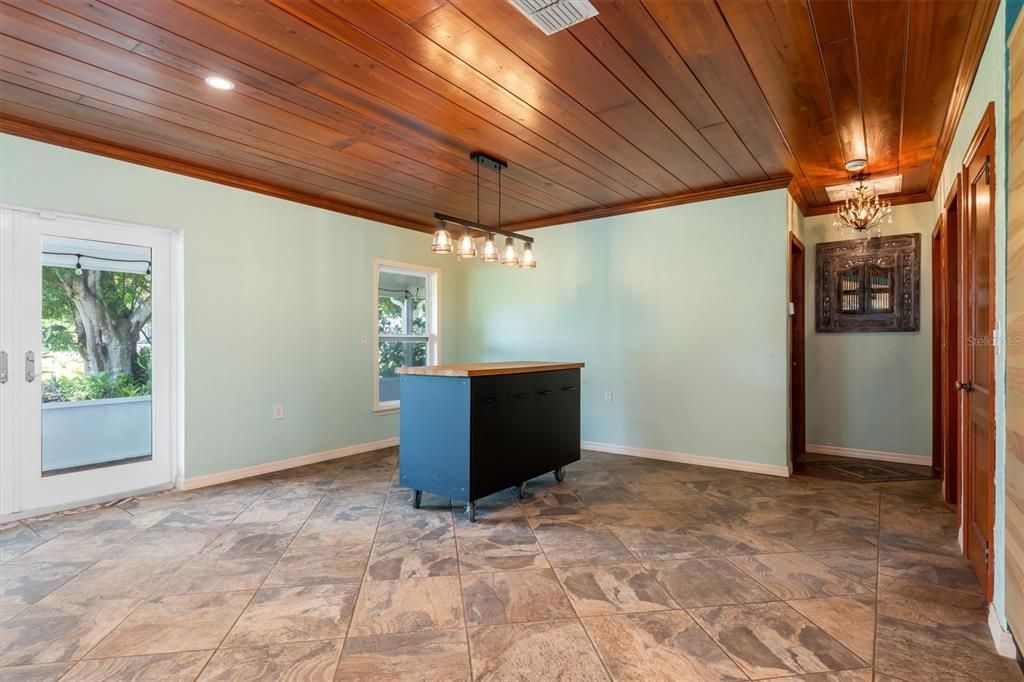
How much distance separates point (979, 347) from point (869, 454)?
2923mm

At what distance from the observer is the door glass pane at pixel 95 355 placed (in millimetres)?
3309

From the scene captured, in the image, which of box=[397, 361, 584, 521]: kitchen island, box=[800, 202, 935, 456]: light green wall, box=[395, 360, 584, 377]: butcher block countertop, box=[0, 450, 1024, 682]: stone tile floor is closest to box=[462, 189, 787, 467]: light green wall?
box=[0, 450, 1024, 682]: stone tile floor

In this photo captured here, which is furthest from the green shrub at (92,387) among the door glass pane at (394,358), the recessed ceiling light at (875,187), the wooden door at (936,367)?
the wooden door at (936,367)

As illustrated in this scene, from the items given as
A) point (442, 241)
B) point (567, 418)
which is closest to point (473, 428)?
point (567, 418)

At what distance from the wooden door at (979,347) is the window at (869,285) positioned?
2.30m

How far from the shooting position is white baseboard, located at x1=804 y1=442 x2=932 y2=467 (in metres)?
4.55

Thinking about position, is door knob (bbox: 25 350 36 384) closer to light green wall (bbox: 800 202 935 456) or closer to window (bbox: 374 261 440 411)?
window (bbox: 374 261 440 411)

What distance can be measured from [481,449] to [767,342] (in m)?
2.61

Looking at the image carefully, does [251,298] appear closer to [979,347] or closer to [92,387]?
[92,387]

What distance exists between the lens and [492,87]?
259cm

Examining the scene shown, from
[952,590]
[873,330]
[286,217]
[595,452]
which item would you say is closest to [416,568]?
[952,590]

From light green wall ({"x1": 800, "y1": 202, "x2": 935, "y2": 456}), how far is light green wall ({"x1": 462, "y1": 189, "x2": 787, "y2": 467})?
1128 mm

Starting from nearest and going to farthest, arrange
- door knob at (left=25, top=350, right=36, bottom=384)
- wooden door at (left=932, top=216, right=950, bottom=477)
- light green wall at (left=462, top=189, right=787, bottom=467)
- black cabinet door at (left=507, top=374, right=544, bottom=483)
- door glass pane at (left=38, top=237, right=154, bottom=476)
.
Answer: door knob at (left=25, top=350, right=36, bottom=384)
door glass pane at (left=38, top=237, right=154, bottom=476)
black cabinet door at (left=507, top=374, right=544, bottom=483)
wooden door at (left=932, top=216, right=950, bottom=477)
light green wall at (left=462, top=189, right=787, bottom=467)

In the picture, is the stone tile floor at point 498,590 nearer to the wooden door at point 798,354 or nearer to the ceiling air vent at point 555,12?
the wooden door at point 798,354
